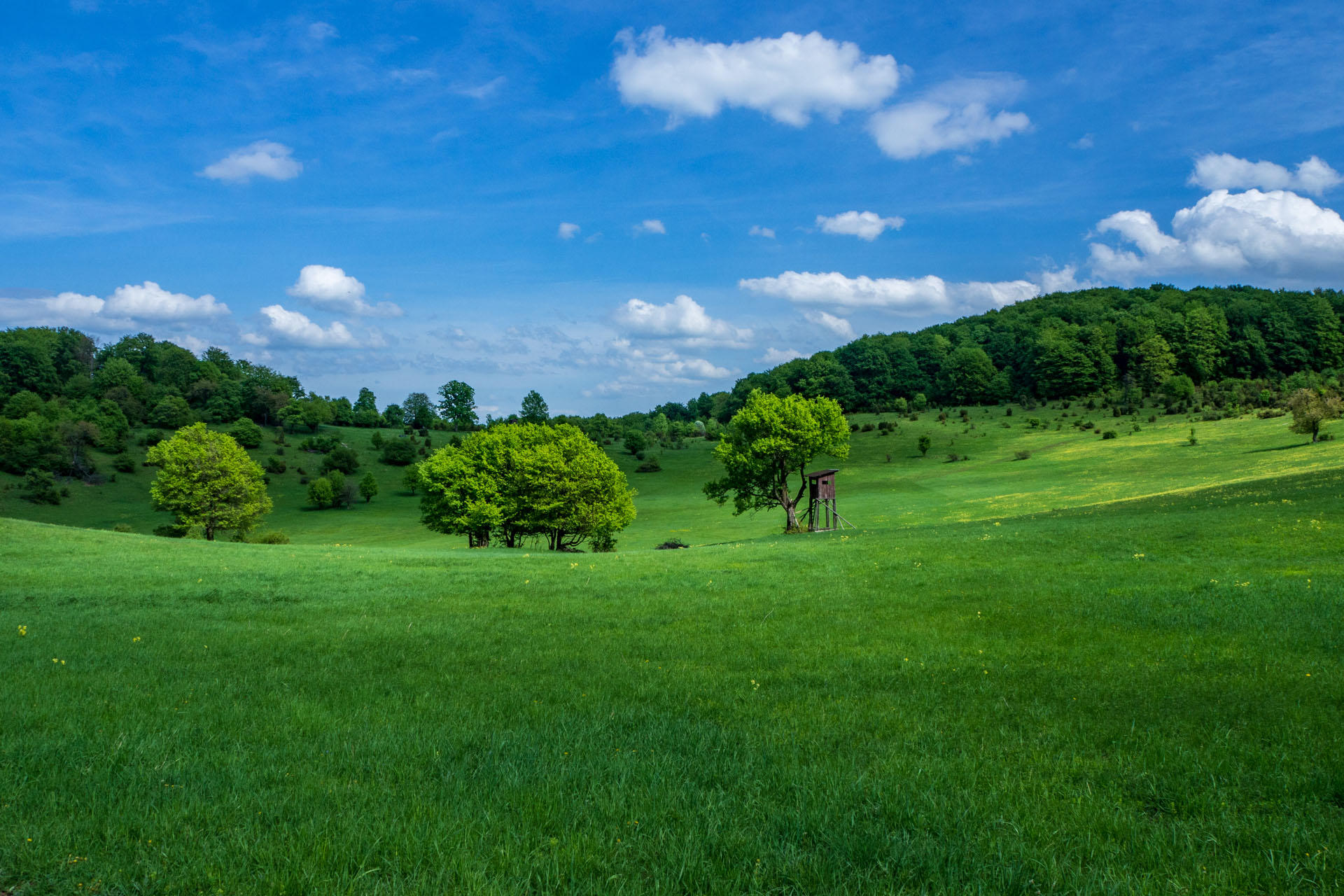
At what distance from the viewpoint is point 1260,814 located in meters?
5.32

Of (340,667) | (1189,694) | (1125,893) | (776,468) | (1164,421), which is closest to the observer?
(1125,893)

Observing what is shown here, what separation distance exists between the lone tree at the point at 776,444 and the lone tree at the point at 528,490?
9791 millimetres

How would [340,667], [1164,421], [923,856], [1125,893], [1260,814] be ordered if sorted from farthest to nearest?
[1164,421], [340,667], [1260,814], [923,856], [1125,893]

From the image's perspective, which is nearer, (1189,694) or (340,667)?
(1189,694)

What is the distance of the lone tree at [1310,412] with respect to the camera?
64.2 m

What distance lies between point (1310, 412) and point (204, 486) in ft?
327

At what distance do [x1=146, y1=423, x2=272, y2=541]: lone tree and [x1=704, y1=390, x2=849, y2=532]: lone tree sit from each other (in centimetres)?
4582

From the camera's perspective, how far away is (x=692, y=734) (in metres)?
7.02

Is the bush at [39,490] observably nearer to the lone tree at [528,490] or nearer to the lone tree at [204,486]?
the lone tree at [204,486]

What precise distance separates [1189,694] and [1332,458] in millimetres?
61695

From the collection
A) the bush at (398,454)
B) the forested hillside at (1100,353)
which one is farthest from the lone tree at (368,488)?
the forested hillside at (1100,353)

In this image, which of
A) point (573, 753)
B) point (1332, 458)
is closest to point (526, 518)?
point (573, 753)

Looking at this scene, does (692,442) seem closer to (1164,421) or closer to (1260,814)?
(1164,421)

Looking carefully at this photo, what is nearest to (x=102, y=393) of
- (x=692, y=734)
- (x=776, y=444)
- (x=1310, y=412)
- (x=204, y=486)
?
(x=204, y=486)
